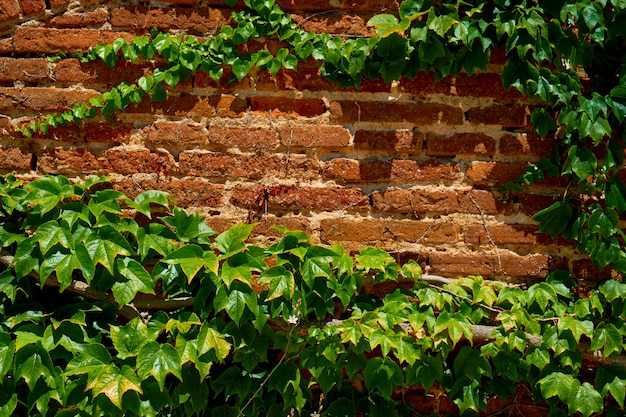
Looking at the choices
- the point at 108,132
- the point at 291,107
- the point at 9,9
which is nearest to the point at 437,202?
the point at 291,107

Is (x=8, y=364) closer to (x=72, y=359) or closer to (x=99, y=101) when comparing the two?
(x=72, y=359)

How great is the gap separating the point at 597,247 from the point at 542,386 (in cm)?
51

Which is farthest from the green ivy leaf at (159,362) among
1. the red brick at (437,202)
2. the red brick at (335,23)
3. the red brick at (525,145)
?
the red brick at (525,145)

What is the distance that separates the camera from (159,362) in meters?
2.14

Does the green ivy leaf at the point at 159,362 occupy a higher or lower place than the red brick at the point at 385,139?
lower

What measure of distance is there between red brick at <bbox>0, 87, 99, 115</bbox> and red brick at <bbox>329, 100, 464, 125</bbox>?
884mm

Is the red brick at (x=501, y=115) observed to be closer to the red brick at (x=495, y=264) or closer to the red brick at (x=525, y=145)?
the red brick at (x=525, y=145)

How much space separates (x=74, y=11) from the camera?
7.87ft

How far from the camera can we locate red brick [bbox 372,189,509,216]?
2.42 m

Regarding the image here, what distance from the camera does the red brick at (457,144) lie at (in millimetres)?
2412

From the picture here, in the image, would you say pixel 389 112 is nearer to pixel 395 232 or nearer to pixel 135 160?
pixel 395 232

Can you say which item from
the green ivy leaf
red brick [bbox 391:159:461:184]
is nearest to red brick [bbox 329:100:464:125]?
red brick [bbox 391:159:461:184]

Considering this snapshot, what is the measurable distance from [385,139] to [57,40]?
3.93 feet

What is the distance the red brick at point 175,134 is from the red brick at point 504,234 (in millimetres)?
991
